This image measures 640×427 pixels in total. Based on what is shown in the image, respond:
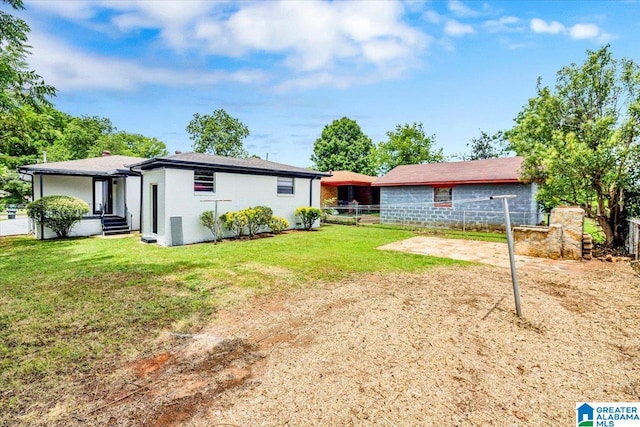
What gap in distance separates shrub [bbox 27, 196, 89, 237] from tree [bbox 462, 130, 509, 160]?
30.3 metres

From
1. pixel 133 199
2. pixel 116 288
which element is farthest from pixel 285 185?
pixel 116 288

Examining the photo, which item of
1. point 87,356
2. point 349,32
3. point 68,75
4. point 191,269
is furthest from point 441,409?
point 68,75

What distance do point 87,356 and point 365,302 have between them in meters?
3.54

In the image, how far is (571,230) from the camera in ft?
26.0

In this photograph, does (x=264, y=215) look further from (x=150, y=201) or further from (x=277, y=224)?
(x=150, y=201)

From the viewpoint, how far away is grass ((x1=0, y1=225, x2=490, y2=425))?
10.2 ft

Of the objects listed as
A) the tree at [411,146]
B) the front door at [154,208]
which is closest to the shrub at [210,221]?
the front door at [154,208]

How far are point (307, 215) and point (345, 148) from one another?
1015 inches

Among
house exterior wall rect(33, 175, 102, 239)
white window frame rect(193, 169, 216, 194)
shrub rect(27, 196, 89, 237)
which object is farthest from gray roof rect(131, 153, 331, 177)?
house exterior wall rect(33, 175, 102, 239)

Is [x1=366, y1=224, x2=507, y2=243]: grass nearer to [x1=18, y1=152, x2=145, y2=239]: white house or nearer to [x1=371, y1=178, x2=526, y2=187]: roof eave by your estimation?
[x1=371, y1=178, x2=526, y2=187]: roof eave

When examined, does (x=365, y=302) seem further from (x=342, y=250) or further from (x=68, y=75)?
(x=68, y=75)

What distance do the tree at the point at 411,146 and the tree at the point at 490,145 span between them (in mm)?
3509

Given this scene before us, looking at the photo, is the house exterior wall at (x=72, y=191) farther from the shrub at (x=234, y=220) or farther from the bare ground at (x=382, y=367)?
the bare ground at (x=382, y=367)

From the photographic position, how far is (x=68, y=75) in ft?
46.4
